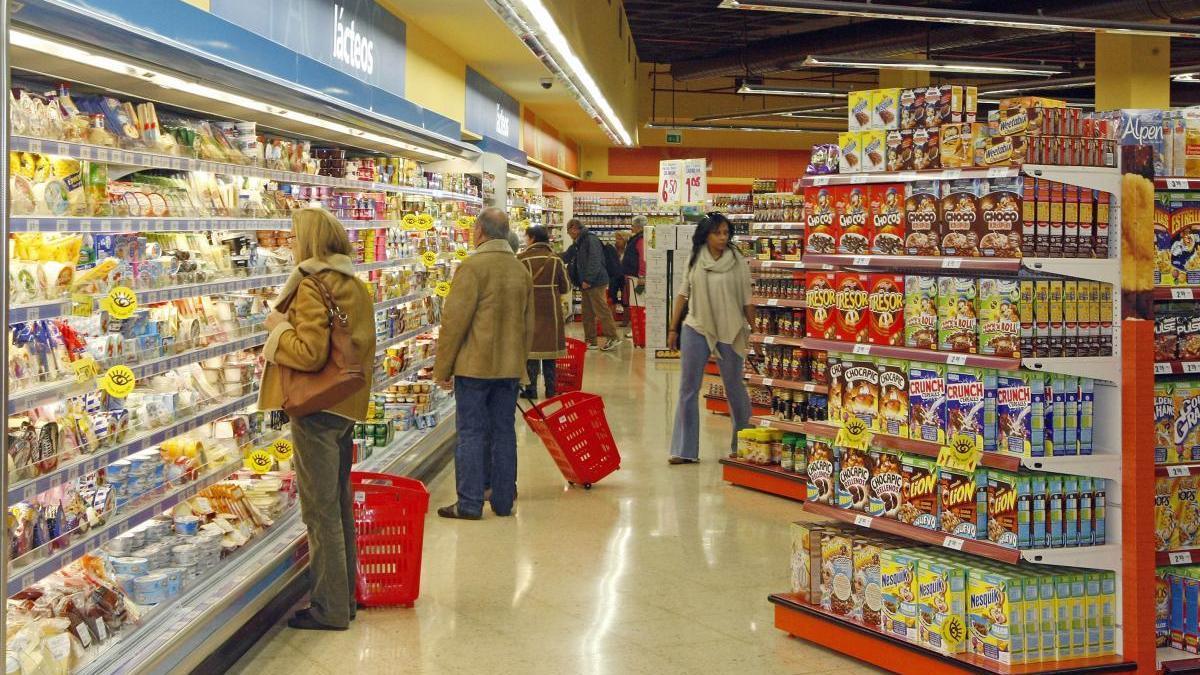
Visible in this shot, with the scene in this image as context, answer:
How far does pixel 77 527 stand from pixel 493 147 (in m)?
8.61

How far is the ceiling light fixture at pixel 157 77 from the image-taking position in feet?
11.3

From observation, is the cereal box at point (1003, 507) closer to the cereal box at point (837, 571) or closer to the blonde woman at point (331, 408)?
the cereal box at point (837, 571)

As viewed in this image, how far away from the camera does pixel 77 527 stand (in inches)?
150

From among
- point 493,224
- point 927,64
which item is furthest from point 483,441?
point 927,64

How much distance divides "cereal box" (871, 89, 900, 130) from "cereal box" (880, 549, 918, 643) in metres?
1.67

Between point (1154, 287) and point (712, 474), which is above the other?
point (1154, 287)

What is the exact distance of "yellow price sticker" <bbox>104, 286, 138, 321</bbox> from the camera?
389cm

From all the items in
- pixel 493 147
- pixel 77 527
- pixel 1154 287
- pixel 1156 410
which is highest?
pixel 493 147

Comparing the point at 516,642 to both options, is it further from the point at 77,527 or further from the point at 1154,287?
the point at 1154,287

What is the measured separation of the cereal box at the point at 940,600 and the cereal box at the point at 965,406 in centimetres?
45

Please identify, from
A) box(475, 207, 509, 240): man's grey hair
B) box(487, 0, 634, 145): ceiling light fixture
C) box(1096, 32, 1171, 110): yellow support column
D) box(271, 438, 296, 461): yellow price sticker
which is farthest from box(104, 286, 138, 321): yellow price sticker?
box(1096, 32, 1171, 110): yellow support column

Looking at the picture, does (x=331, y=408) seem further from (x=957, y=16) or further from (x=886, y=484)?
(x=957, y=16)

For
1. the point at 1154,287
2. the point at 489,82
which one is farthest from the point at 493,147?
the point at 1154,287

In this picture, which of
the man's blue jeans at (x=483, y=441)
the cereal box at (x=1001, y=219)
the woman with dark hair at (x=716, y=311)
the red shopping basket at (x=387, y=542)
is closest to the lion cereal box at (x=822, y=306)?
the cereal box at (x=1001, y=219)
